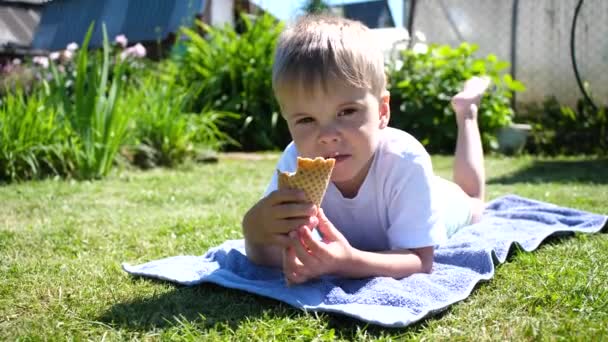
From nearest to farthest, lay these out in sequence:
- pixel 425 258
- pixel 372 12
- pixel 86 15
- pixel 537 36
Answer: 1. pixel 425 258
2. pixel 86 15
3. pixel 372 12
4. pixel 537 36

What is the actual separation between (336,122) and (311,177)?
0.25 metres

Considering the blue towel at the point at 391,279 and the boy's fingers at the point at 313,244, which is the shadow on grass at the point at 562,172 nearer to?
the blue towel at the point at 391,279

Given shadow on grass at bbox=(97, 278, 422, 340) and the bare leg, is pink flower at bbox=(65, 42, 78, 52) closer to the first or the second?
the bare leg

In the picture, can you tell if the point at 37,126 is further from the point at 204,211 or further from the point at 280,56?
the point at 280,56

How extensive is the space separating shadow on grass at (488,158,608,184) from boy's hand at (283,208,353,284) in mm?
3496

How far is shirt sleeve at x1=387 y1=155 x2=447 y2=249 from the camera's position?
203 cm

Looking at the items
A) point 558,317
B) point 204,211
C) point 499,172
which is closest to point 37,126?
point 204,211

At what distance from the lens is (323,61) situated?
1.88 metres

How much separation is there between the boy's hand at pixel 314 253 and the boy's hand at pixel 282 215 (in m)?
0.02

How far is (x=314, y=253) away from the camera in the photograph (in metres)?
1.81

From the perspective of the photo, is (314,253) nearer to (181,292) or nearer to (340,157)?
(340,157)

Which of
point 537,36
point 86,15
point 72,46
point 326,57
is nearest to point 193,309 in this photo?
point 326,57

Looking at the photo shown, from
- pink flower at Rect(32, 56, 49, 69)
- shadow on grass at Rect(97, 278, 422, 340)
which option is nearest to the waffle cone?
shadow on grass at Rect(97, 278, 422, 340)

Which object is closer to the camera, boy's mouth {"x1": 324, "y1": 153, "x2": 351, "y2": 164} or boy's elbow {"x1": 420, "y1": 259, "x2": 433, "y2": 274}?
boy's mouth {"x1": 324, "y1": 153, "x2": 351, "y2": 164}
